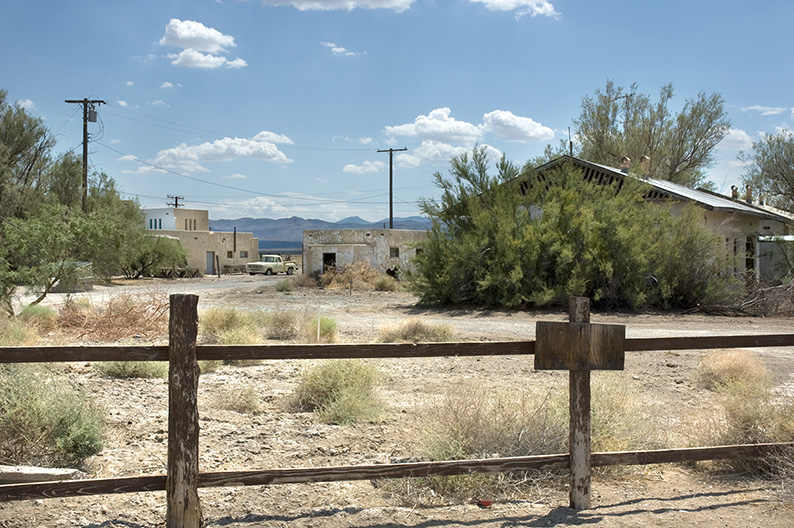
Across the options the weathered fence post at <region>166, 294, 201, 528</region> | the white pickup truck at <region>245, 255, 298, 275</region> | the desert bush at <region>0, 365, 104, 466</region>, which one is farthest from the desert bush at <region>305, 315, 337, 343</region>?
the white pickup truck at <region>245, 255, 298, 275</region>

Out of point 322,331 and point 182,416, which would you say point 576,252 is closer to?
point 322,331

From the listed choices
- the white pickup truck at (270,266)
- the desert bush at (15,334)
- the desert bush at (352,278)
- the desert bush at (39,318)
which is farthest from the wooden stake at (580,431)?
the white pickup truck at (270,266)

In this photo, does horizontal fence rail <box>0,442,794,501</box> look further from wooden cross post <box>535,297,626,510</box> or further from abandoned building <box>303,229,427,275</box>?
abandoned building <box>303,229,427,275</box>

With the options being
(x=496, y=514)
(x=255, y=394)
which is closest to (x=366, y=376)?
(x=255, y=394)

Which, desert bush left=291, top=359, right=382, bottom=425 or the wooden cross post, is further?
desert bush left=291, top=359, right=382, bottom=425

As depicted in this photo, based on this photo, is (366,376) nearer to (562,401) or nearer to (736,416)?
(562,401)

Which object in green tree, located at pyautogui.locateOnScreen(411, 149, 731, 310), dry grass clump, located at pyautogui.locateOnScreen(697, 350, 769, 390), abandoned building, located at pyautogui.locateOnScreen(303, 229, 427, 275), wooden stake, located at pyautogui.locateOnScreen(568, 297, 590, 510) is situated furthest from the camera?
abandoned building, located at pyautogui.locateOnScreen(303, 229, 427, 275)

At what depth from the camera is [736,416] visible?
5902 millimetres

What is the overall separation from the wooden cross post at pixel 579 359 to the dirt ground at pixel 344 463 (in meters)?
0.31

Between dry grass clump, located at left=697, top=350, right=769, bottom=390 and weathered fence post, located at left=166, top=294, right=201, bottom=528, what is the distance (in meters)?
7.05

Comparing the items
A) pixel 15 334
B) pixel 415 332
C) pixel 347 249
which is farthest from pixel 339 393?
pixel 347 249

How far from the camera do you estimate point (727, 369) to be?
9273 mm

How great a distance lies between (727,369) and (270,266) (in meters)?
51.5

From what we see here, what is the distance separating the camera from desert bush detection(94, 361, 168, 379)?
9.44 metres
